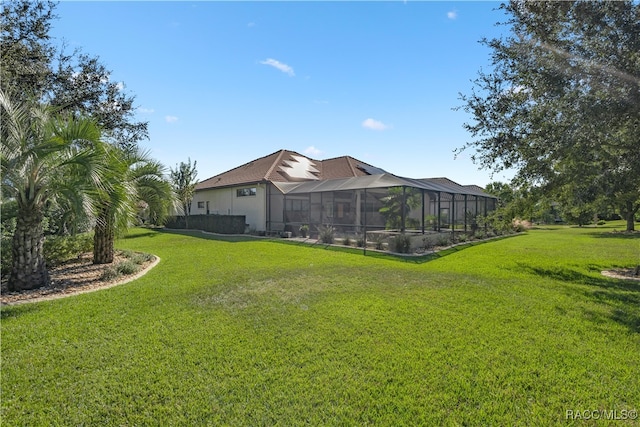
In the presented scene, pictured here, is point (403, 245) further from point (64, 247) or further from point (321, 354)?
point (64, 247)

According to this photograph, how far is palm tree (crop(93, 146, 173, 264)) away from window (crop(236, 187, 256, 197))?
929 cm

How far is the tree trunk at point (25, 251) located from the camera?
6.09 m

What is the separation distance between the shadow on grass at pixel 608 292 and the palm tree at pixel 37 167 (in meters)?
9.15

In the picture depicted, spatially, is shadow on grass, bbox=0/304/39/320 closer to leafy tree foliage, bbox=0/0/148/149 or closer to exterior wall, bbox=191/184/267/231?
leafy tree foliage, bbox=0/0/148/149

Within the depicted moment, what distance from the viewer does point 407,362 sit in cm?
340

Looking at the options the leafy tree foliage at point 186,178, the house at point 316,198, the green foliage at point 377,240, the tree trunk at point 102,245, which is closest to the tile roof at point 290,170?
the house at point 316,198

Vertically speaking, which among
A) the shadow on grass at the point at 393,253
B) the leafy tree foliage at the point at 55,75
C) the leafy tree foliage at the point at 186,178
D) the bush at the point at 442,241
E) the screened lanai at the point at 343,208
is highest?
the leafy tree foliage at the point at 55,75

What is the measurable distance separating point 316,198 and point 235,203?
6057 mm

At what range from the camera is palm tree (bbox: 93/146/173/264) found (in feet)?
23.2

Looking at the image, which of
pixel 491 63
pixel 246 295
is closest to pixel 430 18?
pixel 491 63

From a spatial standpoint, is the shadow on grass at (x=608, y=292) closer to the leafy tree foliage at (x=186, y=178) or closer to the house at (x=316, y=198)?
the house at (x=316, y=198)

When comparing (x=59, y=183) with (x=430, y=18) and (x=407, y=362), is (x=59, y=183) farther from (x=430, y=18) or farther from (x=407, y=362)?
(x=430, y=18)

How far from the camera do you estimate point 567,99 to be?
7.18m

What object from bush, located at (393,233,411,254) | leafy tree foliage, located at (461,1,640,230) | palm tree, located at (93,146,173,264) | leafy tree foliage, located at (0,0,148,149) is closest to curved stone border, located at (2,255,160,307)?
palm tree, located at (93,146,173,264)
